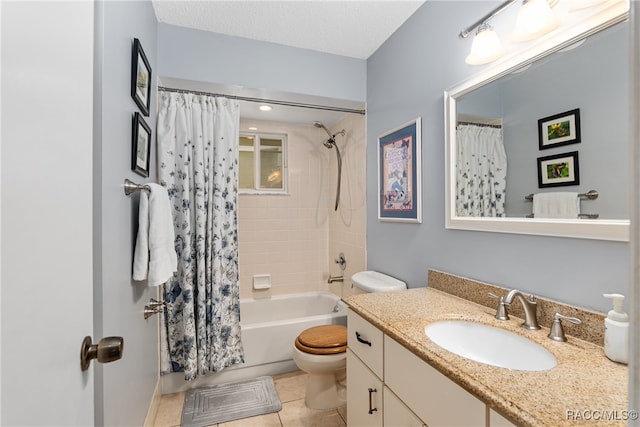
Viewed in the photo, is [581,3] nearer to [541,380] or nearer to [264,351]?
[541,380]

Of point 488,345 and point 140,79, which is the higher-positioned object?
point 140,79

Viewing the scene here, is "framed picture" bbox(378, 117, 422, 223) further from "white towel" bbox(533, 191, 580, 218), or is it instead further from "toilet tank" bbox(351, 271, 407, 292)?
"white towel" bbox(533, 191, 580, 218)

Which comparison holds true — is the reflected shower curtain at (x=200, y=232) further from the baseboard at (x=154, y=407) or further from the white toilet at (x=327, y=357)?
the white toilet at (x=327, y=357)

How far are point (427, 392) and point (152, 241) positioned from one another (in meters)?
1.29

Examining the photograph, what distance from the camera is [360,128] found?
2520mm

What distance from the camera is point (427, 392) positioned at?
0.89 m


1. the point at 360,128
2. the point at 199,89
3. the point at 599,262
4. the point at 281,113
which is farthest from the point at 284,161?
the point at 599,262

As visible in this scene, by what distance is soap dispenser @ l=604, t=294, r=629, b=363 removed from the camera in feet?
2.61

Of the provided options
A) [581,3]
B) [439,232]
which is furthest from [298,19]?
[439,232]

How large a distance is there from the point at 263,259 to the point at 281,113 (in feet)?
4.89

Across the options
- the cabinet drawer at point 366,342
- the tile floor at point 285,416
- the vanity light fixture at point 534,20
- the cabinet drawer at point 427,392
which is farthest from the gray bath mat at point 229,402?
the vanity light fixture at point 534,20

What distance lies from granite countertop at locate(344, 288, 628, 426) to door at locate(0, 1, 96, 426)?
2.88 ft

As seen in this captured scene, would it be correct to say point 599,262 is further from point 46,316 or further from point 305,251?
point 305,251

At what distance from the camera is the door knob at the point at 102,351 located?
1.97 ft
